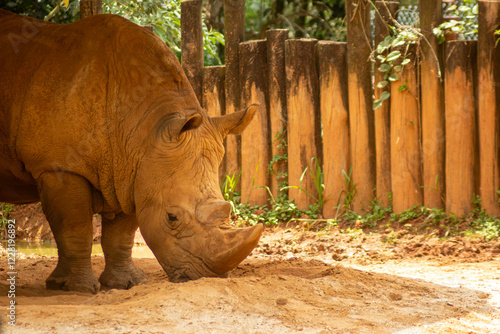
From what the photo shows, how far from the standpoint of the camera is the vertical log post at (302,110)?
7.48m

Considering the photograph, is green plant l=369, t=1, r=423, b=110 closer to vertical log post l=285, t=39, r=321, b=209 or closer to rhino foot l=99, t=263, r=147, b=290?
vertical log post l=285, t=39, r=321, b=209

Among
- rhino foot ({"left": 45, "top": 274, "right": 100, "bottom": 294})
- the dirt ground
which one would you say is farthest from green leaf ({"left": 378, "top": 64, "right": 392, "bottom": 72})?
rhino foot ({"left": 45, "top": 274, "right": 100, "bottom": 294})

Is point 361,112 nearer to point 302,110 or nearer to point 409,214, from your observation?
point 302,110

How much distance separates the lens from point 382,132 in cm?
704

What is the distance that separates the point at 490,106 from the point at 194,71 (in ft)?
12.4

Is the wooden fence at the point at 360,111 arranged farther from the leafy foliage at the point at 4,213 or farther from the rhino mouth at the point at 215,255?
the rhino mouth at the point at 215,255

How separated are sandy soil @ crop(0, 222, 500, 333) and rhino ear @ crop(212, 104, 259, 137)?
1118mm

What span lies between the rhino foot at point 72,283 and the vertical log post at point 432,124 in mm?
3913

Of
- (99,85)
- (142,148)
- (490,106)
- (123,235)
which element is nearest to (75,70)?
(99,85)

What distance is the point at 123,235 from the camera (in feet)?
16.7

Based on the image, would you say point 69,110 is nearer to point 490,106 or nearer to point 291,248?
point 291,248

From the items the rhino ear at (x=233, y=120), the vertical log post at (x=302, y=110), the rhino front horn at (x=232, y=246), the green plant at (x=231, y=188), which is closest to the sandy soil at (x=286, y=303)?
the rhino front horn at (x=232, y=246)

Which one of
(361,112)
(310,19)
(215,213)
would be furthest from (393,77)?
(310,19)

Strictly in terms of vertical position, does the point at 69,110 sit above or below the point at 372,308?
above
